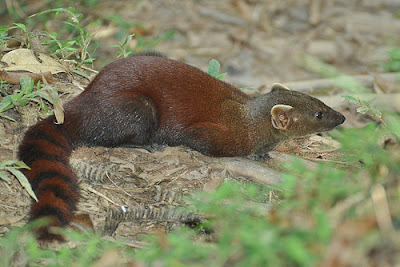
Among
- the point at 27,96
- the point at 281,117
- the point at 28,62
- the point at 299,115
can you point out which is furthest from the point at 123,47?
the point at 299,115

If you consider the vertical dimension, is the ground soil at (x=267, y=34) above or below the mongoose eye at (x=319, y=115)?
below

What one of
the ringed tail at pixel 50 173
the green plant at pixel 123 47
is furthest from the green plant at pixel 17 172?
the green plant at pixel 123 47

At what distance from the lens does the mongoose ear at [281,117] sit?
563 centimetres

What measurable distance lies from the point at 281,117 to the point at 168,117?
121 centimetres

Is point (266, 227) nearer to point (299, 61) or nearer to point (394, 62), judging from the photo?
point (394, 62)

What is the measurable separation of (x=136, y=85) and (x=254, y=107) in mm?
1344

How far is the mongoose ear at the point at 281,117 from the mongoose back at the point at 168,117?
0.03ft

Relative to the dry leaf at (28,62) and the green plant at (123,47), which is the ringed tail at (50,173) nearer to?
the dry leaf at (28,62)

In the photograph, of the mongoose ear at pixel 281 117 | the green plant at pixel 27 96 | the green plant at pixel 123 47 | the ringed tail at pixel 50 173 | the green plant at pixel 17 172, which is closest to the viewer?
the ringed tail at pixel 50 173

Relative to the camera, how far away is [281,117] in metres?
5.68

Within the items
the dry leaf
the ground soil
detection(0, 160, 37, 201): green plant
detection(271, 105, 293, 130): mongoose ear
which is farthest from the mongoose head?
detection(0, 160, 37, 201): green plant

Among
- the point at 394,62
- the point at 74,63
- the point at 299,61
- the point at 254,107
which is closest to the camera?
the point at 254,107

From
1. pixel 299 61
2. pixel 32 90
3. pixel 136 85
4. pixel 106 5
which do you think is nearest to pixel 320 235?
pixel 136 85

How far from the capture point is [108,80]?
5.18 m
